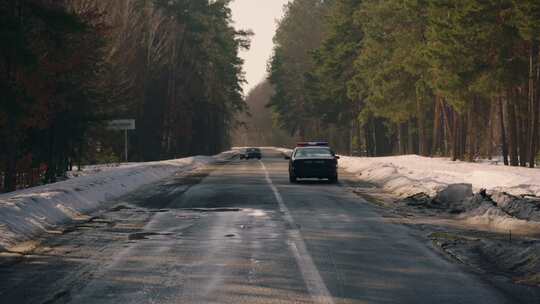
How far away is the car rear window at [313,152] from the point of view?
108 ft

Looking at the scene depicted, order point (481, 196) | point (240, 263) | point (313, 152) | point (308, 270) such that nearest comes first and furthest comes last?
point (308, 270) < point (240, 263) < point (481, 196) < point (313, 152)

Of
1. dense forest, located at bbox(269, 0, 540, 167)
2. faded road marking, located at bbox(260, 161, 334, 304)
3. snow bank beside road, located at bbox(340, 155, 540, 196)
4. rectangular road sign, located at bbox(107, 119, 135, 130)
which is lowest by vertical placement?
faded road marking, located at bbox(260, 161, 334, 304)

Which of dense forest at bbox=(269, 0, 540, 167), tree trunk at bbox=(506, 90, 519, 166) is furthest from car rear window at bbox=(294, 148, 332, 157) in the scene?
tree trunk at bbox=(506, 90, 519, 166)

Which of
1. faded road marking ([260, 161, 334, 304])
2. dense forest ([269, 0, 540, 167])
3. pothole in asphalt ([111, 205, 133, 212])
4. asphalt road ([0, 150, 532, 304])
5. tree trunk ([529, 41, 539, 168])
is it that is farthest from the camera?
dense forest ([269, 0, 540, 167])

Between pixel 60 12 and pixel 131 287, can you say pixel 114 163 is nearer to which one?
pixel 60 12

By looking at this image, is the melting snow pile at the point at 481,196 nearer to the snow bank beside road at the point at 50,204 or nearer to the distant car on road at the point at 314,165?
the distant car on road at the point at 314,165

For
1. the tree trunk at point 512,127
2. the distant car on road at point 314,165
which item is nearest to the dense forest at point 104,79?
the distant car on road at point 314,165

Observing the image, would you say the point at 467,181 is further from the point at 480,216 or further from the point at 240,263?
the point at 240,263

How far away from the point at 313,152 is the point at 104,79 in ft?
41.2

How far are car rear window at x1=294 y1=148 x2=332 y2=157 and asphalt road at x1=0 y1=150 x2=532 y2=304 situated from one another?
1381 centimetres

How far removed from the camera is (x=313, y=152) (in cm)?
3325

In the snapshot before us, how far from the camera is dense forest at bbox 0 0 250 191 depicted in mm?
22984

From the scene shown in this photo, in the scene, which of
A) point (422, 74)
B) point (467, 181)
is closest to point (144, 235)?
point (467, 181)

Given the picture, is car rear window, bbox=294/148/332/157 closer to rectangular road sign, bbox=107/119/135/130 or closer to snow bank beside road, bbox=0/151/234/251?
snow bank beside road, bbox=0/151/234/251
